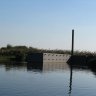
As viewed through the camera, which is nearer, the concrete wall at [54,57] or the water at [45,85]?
the water at [45,85]

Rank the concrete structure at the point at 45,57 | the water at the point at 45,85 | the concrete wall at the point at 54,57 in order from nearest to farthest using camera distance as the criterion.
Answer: the water at the point at 45,85 < the concrete structure at the point at 45,57 < the concrete wall at the point at 54,57

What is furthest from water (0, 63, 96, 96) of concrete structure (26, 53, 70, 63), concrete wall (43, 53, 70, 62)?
concrete wall (43, 53, 70, 62)

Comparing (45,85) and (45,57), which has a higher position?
(45,57)

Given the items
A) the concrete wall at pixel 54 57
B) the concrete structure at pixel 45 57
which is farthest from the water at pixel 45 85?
the concrete wall at pixel 54 57

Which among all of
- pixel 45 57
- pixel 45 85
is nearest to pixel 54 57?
pixel 45 57

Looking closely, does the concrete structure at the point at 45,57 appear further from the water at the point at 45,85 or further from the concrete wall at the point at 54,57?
the water at the point at 45,85

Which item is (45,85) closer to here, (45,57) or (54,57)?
(45,57)

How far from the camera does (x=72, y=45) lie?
103 metres

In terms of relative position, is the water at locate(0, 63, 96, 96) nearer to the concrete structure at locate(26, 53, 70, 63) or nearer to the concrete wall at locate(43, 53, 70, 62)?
the concrete structure at locate(26, 53, 70, 63)

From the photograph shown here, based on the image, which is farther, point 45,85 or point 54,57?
point 54,57

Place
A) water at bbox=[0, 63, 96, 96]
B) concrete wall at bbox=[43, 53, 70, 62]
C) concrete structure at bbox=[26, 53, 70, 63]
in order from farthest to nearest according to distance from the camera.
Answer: concrete wall at bbox=[43, 53, 70, 62] < concrete structure at bbox=[26, 53, 70, 63] < water at bbox=[0, 63, 96, 96]

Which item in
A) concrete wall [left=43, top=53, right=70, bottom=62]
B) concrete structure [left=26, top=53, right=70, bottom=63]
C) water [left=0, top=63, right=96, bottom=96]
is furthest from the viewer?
concrete wall [left=43, top=53, right=70, bottom=62]

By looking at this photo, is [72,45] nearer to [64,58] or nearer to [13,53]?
[64,58]

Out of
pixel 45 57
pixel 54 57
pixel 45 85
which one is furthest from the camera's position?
pixel 54 57
